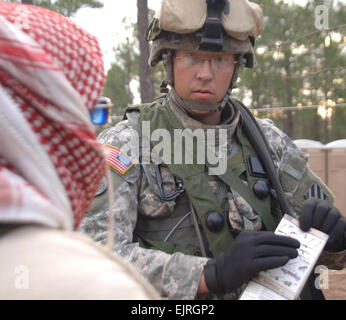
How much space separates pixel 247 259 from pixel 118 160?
28.4 inches

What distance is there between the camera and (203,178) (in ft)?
6.67

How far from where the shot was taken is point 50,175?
0.73 metres

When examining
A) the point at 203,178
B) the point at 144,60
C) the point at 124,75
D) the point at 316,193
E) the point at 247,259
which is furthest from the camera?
the point at 124,75

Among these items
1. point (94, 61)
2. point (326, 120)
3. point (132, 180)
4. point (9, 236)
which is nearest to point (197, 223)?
point (132, 180)

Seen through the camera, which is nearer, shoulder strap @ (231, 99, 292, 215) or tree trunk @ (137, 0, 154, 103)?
shoulder strap @ (231, 99, 292, 215)

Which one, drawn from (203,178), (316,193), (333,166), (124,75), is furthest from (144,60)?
(124,75)

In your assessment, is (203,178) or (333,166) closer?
(203,178)

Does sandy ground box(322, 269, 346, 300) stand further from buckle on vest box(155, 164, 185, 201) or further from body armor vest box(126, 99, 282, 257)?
buckle on vest box(155, 164, 185, 201)

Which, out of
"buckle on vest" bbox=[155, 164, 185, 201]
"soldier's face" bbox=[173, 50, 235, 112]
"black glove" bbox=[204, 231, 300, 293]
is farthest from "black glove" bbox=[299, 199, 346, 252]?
"soldier's face" bbox=[173, 50, 235, 112]

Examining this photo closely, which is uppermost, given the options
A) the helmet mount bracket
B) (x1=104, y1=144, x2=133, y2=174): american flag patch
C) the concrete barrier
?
the helmet mount bracket

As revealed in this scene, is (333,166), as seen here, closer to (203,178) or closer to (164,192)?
(203,178)

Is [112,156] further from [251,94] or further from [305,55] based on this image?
[251,94]

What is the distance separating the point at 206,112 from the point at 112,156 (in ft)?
1.79

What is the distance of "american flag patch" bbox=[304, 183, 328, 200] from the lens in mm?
2277
